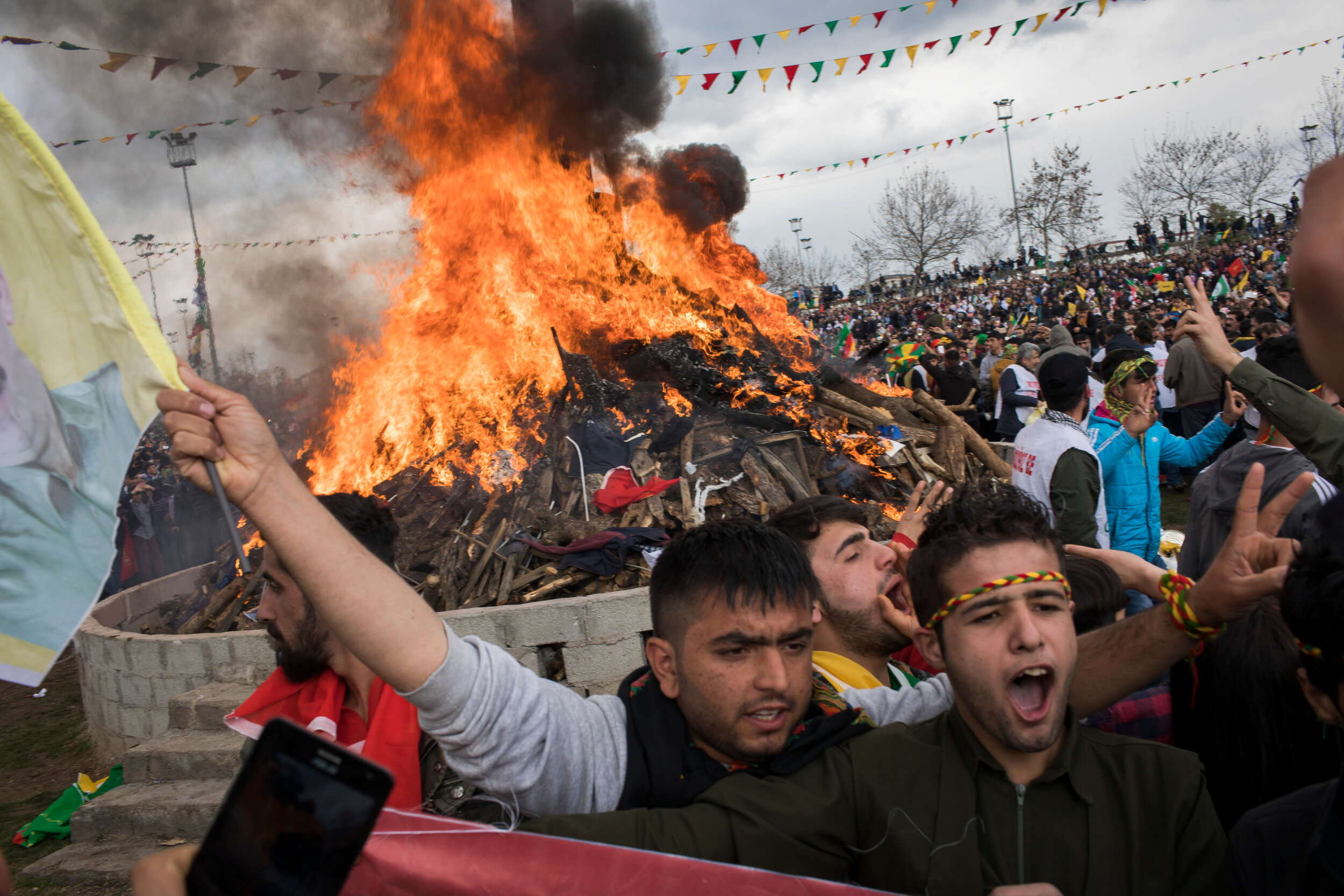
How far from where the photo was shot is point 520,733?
192 centimetres

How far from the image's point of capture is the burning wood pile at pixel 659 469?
24.1ft

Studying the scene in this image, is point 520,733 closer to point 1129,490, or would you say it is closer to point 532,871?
point 532,871

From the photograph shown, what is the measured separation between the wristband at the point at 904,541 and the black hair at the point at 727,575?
1.09m

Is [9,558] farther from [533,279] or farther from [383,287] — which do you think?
[383,287]

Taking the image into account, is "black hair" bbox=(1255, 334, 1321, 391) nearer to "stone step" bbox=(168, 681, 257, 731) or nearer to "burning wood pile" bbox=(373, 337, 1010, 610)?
"burning wood pile" bbox=(373, 337, 1010, 610)

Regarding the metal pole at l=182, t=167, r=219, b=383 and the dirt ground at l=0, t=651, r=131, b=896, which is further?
the metal pole at l=182, t=167, r=219, b=383

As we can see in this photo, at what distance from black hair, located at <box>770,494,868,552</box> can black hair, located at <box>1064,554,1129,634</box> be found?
798mm

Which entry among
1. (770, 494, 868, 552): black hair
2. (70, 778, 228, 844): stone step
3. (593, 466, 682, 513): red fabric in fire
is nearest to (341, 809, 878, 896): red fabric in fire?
(770, 494, 868, 552): black hair

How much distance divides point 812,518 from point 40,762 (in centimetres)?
821

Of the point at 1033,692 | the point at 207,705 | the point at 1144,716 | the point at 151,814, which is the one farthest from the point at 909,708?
the point at 207,705

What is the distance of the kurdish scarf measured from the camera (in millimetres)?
1948

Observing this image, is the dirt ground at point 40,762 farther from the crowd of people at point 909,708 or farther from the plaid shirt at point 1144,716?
the plaid shirt at point 1144,716

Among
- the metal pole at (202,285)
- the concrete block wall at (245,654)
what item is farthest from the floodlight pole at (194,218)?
the concrete block wall at (245,654)

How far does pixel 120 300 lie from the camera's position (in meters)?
1.69
